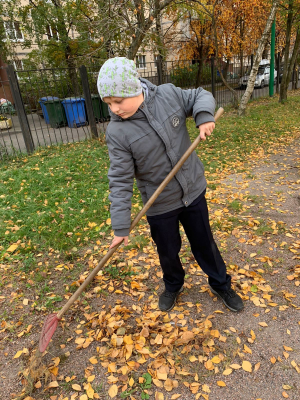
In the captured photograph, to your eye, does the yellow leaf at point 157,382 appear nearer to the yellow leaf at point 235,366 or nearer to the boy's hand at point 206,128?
the yellow leaf at point 235,366

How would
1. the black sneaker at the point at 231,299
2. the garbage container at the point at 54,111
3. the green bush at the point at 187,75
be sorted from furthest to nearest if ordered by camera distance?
1. the green bush at the point at 187,75
2. the garbage container at the point at 54,111
3. the black sneaker at the point at 231,299

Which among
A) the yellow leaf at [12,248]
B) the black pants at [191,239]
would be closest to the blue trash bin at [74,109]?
the yellow leaf at [12,248]

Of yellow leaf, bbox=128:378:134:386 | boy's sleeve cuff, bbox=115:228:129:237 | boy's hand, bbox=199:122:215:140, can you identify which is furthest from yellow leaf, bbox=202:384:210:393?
boy's hand, bbox=199:122:215:140

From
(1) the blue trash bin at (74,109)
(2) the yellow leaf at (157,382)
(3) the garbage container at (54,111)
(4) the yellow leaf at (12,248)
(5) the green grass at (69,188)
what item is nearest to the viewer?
(2) the yellow leaf at (157,382)

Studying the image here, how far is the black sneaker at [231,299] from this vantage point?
2453 mm

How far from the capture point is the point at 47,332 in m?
2.20

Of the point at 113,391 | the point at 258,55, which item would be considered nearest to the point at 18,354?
the point at 113,391

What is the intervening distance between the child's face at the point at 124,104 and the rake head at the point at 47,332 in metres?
1.51

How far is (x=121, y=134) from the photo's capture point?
1.84 metres

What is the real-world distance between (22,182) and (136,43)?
3.75m

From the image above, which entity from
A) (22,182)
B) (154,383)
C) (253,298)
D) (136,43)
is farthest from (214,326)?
(136,43)

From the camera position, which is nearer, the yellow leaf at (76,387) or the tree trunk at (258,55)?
the yellow leaf at (76,387)

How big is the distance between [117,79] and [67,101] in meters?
8.41

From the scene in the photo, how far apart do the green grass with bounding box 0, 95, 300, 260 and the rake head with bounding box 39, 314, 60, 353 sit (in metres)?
1.16
